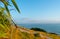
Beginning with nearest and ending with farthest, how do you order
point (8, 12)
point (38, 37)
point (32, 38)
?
point (8, 12)
point (32, 38)
point (38, 37)

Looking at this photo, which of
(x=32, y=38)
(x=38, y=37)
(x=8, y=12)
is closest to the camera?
(x=8, y=12)

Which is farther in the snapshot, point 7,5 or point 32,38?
point 32,38

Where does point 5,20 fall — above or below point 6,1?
below

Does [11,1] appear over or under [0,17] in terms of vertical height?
over

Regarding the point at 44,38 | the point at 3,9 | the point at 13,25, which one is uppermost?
the point at 3,9

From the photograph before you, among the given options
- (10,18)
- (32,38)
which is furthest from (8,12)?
(32,38)

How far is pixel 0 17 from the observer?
2428 millimetres

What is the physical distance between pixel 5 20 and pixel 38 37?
11.6m

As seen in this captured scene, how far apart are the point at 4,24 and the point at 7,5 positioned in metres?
0.22

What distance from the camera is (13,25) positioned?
2.51 metres

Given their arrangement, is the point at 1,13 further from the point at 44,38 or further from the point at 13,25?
the point at 44,38

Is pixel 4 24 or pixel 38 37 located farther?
pixel 38 37

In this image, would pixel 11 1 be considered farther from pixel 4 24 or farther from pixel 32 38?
pixel 32 38

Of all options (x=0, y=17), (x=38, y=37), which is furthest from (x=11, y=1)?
(x=38, y=37)
